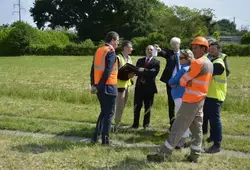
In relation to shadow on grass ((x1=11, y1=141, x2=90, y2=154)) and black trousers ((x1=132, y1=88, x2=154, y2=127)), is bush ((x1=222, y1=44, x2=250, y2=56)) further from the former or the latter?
shadow on grass ((x1=11, y1=141, x2=90, y2=154))

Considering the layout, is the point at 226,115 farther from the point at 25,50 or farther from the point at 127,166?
the point at 25,50

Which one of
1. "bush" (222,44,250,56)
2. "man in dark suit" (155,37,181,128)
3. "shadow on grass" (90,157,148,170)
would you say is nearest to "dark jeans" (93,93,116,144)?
"shadow on grass" (90,157,148,170)

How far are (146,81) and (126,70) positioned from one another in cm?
55

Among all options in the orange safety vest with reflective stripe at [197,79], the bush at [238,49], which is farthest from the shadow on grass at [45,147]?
the bush at [238,49]

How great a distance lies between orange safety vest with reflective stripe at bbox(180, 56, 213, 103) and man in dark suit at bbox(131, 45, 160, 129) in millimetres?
2063

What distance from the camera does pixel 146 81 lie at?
763 centimetres

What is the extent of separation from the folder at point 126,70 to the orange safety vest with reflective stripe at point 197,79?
2072 mm

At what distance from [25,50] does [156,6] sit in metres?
30.1

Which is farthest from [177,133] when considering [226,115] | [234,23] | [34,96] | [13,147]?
[234,23]

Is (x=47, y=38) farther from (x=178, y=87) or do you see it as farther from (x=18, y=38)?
(x=178, y=87)

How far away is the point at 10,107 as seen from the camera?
32.6 feet

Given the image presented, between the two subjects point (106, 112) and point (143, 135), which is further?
point (143, 135)

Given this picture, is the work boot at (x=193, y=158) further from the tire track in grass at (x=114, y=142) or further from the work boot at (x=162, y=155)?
the tire track in grass at (x=114, y=142)

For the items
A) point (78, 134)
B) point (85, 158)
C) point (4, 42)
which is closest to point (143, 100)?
point (78, 134)
